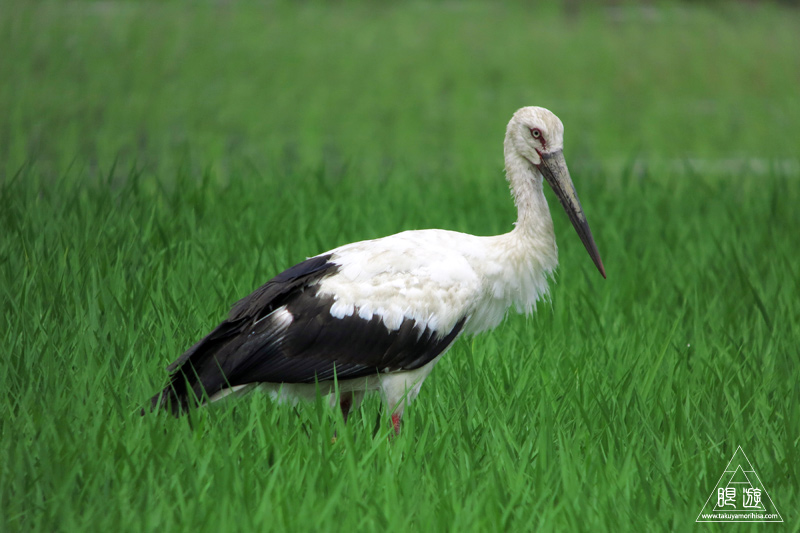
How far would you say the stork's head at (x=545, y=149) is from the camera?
4.43 metres

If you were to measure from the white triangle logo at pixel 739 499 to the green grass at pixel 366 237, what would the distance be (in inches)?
1.6

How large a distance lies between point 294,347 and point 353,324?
26cm

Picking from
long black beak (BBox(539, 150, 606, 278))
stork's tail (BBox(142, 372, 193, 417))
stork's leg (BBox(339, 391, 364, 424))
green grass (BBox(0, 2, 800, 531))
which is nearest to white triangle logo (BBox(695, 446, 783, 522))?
green grass (BBox(0, 2, 800, 531))

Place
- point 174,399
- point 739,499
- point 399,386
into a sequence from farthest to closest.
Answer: point 399,386 → point 174,399 → point 739,499

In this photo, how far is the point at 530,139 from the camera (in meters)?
4.49

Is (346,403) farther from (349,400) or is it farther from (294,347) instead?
(294,347)

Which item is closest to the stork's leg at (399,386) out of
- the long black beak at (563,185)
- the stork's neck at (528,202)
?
the stork's neck at (528,202)

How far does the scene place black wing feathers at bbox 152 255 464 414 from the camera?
12.8ft

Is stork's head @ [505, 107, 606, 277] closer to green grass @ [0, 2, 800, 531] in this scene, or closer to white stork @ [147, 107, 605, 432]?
white stork @ [147, 107, 605, 432]

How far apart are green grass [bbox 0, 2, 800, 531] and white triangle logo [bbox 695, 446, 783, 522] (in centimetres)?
4

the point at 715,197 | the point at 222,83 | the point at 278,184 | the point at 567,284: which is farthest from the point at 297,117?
the point at 567,284

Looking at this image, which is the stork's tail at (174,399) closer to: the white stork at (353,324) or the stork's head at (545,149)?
the white stork at (353,324)

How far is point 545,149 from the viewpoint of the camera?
445 centimetres

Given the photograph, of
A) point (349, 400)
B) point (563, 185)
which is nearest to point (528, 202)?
point (563, 185)
